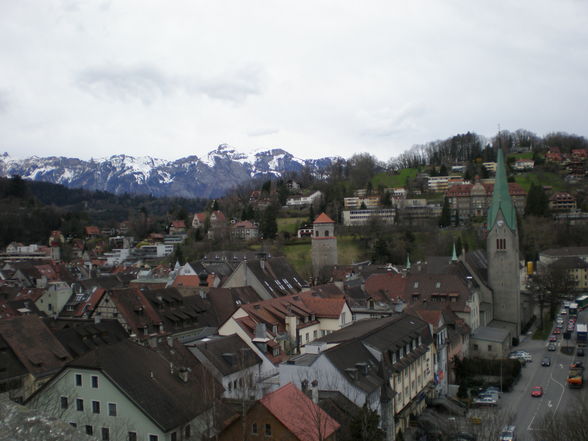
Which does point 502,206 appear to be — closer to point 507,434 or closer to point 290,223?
point 507,434

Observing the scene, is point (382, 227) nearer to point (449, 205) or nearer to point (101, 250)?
point (449, 205)

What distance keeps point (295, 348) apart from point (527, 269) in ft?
255

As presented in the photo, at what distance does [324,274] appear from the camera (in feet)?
325

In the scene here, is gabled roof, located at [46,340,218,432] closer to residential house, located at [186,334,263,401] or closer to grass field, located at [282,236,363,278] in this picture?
residential house, located at [186,334,263,401]

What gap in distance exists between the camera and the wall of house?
88.7 ft

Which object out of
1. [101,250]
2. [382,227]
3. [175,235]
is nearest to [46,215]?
[101,250]

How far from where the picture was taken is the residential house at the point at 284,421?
2422 centimetres

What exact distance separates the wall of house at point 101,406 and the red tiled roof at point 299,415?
522 cm

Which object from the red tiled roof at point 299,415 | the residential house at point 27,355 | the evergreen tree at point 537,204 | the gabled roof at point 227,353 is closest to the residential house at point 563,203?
the evergreen tree at point 537,204

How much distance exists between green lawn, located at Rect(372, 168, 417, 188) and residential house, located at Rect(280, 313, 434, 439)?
13622 centimetres

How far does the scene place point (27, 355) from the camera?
3734cm

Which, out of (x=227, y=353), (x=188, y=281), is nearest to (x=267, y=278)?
(x=188, y=281)

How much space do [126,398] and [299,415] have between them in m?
8.64

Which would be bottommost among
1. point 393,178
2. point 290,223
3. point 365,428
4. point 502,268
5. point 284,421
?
point 502,268
